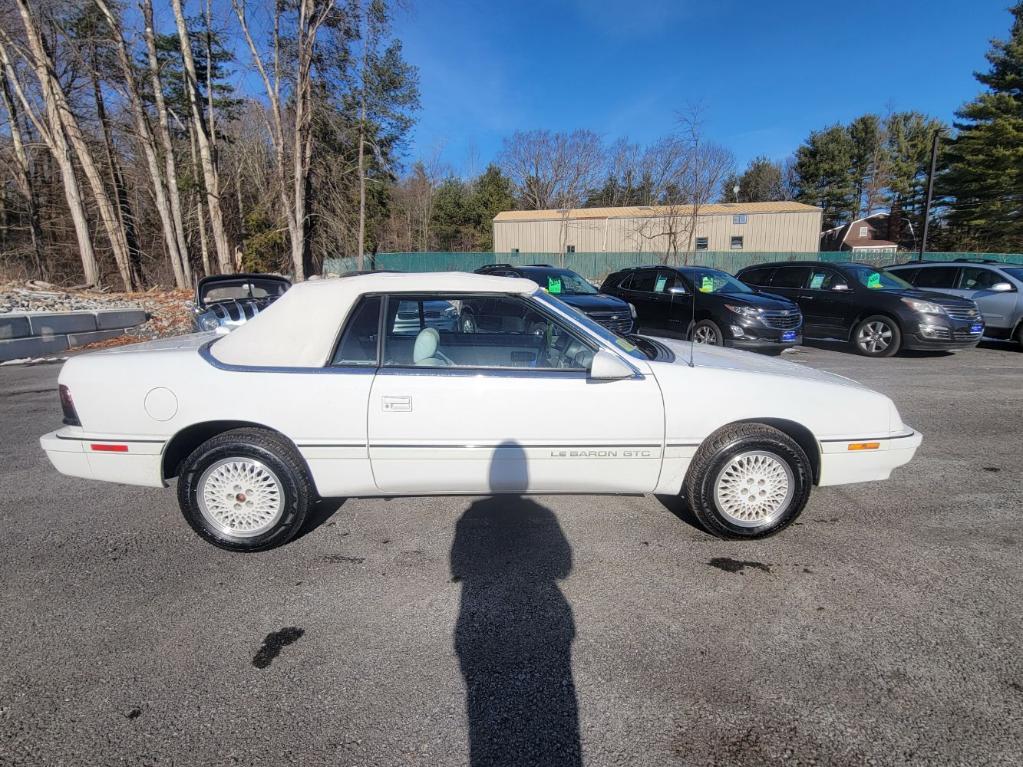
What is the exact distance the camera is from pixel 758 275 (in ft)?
37.6

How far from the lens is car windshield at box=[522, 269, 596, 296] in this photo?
10.1m

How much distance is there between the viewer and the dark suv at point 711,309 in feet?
28.5

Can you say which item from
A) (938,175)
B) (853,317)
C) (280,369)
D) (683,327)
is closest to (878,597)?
(280,369)

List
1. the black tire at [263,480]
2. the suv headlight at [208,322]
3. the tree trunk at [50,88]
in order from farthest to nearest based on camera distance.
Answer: the tree trunk at [50,88] < the suv headlight at [208,322] < the black tire at [263,480]

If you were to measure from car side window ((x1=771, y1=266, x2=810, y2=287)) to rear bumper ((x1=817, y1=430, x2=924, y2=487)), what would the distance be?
8282mm

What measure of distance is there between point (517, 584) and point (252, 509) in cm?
164

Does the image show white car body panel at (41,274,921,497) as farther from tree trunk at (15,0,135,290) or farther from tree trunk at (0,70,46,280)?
tree trunk at (0,70,46,280)

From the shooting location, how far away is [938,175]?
127 ft

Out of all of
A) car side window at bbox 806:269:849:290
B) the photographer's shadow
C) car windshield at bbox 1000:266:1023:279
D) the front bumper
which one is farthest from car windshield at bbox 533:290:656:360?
car windshield at bbox 1000:266:1023:279

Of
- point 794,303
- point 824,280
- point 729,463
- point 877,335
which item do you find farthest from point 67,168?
point 877,335

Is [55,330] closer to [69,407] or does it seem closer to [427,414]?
[69,407]

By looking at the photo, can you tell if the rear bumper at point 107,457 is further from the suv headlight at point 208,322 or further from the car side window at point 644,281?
the car side window at point 644,281

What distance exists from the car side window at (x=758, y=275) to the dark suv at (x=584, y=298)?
3.52 m

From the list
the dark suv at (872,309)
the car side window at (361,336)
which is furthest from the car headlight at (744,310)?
the car side window at (361,336)
